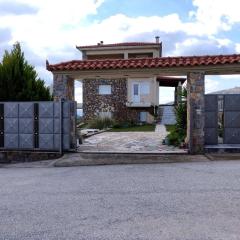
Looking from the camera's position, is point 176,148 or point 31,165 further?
point 176,148

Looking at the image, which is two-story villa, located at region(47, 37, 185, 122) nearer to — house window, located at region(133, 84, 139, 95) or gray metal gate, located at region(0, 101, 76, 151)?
house window, located at region(133, 84, 139, 95)

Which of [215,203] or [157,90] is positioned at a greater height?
[157,90]

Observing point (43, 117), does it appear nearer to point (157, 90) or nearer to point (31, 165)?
point (31, 165)

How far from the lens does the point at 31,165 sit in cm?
1388

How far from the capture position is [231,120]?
1465 centimetres

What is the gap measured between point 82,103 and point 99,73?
25.8 m

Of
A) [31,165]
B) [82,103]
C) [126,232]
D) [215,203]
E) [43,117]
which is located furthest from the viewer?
[82,103]

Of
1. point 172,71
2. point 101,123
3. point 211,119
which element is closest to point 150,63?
point 172,71

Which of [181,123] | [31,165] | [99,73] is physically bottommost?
[31,165]

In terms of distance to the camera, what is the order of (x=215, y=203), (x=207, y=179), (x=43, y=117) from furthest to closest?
(x=43, y=117) < (x=207, y=179) < (x=215, y=203)

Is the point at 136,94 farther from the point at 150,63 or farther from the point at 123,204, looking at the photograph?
the point at 123,204

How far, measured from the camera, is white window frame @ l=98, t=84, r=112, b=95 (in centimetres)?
4116

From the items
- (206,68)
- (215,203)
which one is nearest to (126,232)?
(215,203)

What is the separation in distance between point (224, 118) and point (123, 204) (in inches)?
320
